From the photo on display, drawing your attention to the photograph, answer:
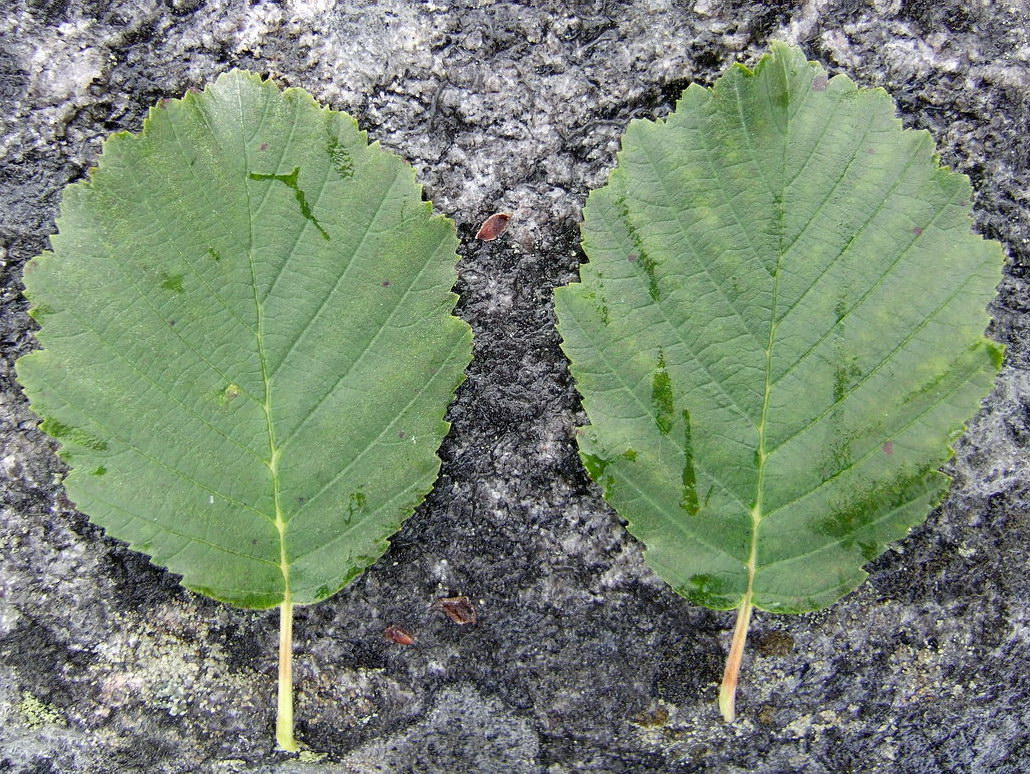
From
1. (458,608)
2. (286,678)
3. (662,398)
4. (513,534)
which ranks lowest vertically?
(286,678)

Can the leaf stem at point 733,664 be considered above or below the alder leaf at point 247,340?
below

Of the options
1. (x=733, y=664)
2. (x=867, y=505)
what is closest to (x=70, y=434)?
(x=733, y=664)

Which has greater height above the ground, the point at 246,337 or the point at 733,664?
the point at 246,337

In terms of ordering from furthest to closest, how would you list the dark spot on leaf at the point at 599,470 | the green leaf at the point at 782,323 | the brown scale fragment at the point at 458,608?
the brown scale fragment at the point at 458,608 < the dark spot on leaf at the point at 599,470 < the green leaf at the point at 782,323

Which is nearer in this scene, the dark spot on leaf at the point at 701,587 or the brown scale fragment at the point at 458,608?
the dark spot on leaf at the point at 701,587

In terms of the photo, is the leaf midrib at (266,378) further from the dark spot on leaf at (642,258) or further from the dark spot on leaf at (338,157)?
the dark spot on leaf at (642,258)

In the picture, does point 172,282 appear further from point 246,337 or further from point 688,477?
point 688,477

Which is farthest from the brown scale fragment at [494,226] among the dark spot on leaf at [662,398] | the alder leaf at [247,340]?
the dark spot on leaf at [662,398]
